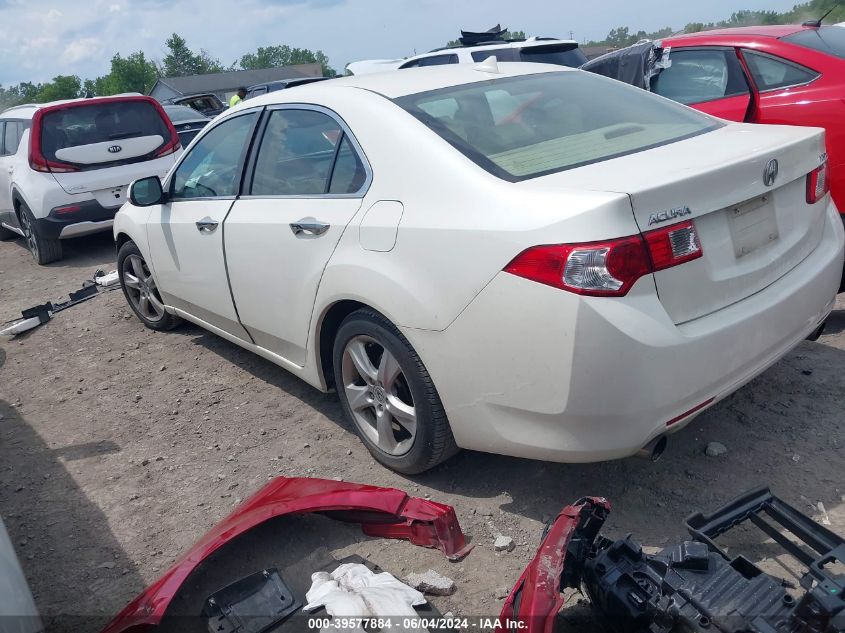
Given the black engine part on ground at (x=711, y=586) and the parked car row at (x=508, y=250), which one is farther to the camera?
the parked car row at (x=508, y=250)

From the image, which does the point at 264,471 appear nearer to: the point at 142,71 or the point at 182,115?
the point at 182,115

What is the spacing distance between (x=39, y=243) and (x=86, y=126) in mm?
1430

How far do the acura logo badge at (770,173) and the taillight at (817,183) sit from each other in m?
0.37

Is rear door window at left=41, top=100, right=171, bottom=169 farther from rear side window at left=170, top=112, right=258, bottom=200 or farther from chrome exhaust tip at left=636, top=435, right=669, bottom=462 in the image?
chrome exhaust tip at left=636, top=435, right=669, bottom=462

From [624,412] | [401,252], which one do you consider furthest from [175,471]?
[624,412]

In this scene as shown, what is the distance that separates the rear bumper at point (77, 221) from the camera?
8047mm

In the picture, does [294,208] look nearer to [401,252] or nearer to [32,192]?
[401,252]

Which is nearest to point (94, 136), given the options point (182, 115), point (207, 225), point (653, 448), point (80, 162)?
point (80, 162)

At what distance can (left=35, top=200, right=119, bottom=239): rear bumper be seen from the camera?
805 cm

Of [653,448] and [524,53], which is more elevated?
[524,53]

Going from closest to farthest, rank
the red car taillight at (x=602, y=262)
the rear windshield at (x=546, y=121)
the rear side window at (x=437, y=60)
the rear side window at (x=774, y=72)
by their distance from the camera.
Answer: the red car taillight at (x=602, y=262) < the rear windshield at (x=546, y=121) < the rear side window at (x=774, y=72) < the rear side window at (x=437, y=60)

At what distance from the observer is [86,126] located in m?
8.19

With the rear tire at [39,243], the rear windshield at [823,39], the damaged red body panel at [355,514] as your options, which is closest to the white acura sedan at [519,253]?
the damaged red body panel at [355,514]

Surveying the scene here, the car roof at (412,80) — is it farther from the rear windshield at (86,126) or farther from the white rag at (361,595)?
the rear windshield at (86,126)
